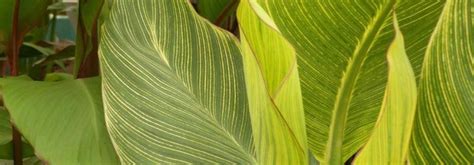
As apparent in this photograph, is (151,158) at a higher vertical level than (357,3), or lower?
lower

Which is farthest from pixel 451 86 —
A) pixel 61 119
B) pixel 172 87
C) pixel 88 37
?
pixel 88 37

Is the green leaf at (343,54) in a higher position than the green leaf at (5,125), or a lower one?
→ higher

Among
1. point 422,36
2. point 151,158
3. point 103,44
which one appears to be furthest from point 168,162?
point 422,36

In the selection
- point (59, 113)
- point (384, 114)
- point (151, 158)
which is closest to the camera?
point (384, 114)

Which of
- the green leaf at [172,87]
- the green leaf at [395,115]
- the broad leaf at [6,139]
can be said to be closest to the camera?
the green leaf at [395,115]

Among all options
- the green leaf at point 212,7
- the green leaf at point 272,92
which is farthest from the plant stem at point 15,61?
the green leaf at point 272,92

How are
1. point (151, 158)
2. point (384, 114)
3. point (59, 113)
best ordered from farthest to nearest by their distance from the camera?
point (59, 113), point (151, 158), point (384, 114)

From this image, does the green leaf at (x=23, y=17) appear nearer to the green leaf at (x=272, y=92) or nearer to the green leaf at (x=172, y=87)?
the green leaf at (x=172, y=87)

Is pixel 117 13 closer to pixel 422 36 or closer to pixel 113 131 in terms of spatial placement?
pixel 113 131

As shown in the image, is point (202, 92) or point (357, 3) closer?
point (357, 3)
